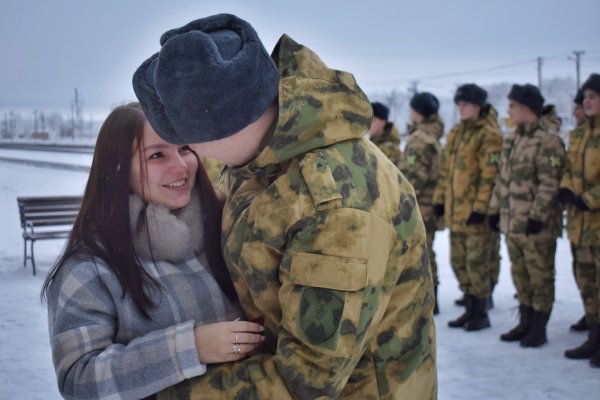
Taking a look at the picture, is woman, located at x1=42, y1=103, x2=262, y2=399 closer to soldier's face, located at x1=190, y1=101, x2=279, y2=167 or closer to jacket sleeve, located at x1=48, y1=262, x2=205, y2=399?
jacket sleeve, located at x1=48, y1=262, x2=205, y2=399

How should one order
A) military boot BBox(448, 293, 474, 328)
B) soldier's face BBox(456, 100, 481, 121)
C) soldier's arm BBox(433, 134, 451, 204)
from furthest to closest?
soldier's arm BBox(433, 134, 451, 204), soldier's face BBox(456, 100, 481, 121), military boot BBox(448, 293, 474, 328)

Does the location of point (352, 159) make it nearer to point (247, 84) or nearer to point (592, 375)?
point (247, 84)

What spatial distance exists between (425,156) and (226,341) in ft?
17.0

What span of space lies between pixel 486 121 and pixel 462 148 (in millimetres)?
347

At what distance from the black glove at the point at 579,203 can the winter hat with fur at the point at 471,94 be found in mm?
1473

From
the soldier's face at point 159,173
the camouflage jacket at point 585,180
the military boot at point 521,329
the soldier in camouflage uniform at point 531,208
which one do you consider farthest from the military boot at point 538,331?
the soldier's face at point 159,173

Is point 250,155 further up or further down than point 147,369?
further up

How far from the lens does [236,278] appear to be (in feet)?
5.10

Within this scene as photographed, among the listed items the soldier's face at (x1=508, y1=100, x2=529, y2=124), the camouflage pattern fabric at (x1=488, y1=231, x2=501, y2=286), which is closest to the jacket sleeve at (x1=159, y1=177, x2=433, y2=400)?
the soldier's face at (x1=508, y1=100, x2=529, y2=124)

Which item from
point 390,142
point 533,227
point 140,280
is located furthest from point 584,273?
point 140,280

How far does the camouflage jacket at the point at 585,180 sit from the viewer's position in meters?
4.87

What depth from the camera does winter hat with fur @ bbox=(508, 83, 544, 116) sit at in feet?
17.8

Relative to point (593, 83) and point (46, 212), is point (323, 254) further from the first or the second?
point (46, 212)

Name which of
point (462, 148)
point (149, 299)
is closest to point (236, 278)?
point (149, 299)
